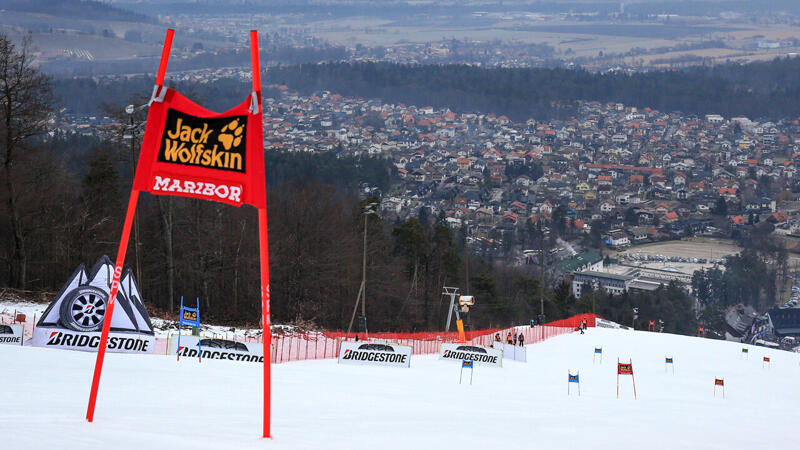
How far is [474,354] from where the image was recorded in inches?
964

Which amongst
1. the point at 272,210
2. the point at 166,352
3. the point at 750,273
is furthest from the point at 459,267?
the point at 750,273

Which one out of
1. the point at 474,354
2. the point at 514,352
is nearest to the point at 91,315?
the point at 474,354

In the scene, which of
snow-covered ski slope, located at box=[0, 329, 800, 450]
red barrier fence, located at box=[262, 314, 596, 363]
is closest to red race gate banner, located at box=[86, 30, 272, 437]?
snow-covered ski slope, located at box=[0, 329, 800, 450]

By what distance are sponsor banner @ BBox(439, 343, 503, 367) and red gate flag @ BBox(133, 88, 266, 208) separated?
17047 mm

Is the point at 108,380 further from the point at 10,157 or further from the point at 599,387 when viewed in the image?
the point at 10,157

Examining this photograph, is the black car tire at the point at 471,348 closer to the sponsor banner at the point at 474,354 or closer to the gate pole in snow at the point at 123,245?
the sponsor banner at the point at 474,354

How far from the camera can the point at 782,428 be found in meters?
15.3

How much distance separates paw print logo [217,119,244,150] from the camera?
26.4ft

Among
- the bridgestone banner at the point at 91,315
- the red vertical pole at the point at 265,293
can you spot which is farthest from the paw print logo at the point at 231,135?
the bridgestone banner at the point at 91,315

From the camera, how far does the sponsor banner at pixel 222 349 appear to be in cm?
1986

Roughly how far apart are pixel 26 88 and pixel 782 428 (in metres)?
23.3

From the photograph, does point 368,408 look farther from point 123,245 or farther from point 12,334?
point 12,334

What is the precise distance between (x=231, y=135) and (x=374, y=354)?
1475 cm

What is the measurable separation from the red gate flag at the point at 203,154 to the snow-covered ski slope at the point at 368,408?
2.32 m
